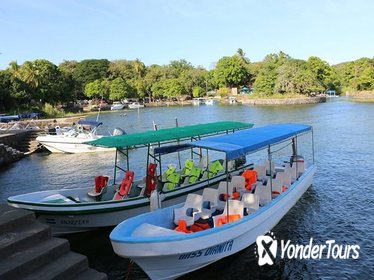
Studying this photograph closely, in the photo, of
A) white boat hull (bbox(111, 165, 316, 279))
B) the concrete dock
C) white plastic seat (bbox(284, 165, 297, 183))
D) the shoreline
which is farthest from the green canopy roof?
the shoreline

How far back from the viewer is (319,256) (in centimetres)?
1189

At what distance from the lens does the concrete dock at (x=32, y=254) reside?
22.3ft

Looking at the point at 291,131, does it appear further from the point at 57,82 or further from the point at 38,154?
the point at 57,82

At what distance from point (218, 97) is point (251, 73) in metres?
15.7

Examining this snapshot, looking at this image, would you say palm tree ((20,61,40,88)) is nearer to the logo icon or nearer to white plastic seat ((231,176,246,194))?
white plastic seat ((231,176,246,194))

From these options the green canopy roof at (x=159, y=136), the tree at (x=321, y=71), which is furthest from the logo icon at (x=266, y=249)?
the tree at (x=321, y=71)

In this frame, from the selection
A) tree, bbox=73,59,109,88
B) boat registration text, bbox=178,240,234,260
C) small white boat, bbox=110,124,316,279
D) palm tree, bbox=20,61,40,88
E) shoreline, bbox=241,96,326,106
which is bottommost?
boat registration text, bbox=178,240,234,260

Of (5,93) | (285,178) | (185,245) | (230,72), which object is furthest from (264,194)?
(230,72)

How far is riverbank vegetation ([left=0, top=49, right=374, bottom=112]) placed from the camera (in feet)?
247

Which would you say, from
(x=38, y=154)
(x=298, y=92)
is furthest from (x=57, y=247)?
(x=298, y=92)

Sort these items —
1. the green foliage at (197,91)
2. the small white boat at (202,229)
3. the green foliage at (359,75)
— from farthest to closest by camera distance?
the green foliage at (197,91) → the green foliage at (359,75) → the small white boat at (202,229)

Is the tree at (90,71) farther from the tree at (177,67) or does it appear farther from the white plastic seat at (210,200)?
the white plastic seat at (210,200)
